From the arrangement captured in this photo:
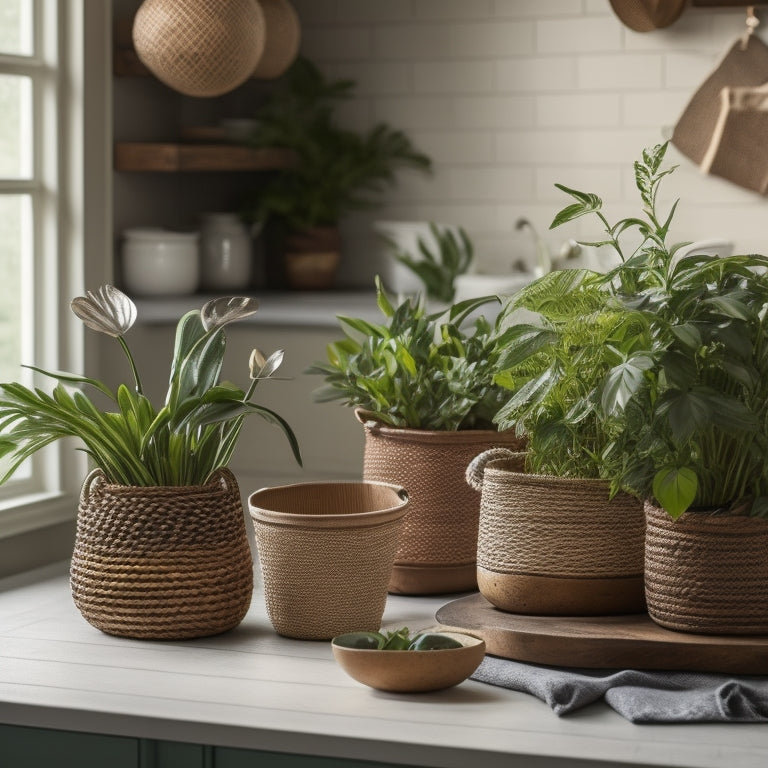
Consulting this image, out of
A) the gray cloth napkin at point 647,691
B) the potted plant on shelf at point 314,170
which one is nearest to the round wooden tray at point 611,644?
the gray cloth napkin at point 647,691

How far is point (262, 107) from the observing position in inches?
159

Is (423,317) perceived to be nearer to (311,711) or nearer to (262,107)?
(311,711)

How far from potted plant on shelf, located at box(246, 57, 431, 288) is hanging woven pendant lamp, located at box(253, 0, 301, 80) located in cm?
21

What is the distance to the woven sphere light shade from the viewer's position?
288cm

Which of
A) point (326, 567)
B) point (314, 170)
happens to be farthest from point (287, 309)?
point (326, 567)

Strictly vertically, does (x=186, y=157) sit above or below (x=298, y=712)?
above

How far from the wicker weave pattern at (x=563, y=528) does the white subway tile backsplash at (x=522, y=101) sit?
7.61 feet

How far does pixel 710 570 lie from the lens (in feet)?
4.65

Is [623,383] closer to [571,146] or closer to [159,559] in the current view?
[159,559]

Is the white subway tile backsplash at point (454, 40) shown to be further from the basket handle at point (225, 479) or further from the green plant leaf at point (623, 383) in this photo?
the green plant leaf at point (623, 383)

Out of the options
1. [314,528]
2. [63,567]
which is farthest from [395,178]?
[314,528]

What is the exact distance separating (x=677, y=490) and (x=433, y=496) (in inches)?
18.2

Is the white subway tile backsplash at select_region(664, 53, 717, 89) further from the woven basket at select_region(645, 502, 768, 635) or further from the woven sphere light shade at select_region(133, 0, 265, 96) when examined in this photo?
the woven basket at select_region(645, 502, 768, 635)

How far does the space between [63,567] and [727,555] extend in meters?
1.14
